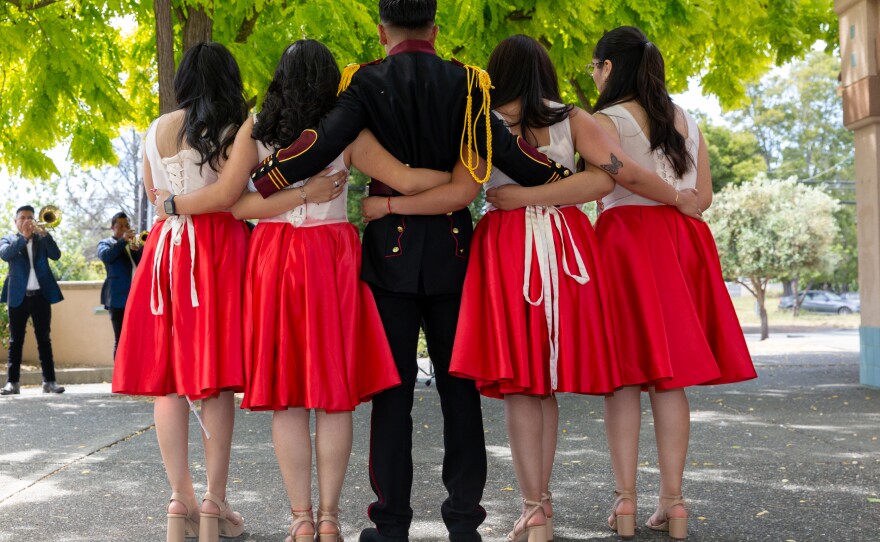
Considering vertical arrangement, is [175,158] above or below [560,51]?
below

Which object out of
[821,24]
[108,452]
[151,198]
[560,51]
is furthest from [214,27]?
[821,24]

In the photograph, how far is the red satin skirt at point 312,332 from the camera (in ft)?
11.6

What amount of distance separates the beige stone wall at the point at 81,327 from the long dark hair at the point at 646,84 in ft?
40.8

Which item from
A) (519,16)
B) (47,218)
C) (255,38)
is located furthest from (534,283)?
(47,218)

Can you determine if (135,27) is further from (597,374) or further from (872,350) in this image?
(597,374)

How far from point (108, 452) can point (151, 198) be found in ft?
9.48

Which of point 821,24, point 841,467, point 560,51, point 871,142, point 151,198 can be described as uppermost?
point 821,24

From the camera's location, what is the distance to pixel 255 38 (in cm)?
920

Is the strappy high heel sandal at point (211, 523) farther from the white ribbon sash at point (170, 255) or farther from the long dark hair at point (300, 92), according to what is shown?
the long dark hair at point (300, 92)

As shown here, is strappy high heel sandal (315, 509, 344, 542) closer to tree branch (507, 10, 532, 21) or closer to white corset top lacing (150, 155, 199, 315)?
white corset top lacing (150, 155, 199, 315)

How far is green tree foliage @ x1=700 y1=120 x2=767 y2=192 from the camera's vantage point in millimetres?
52906

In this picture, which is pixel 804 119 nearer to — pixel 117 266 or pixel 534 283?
pixel 117 266

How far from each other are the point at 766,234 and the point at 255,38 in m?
28.3

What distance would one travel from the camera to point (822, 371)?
482 inches
